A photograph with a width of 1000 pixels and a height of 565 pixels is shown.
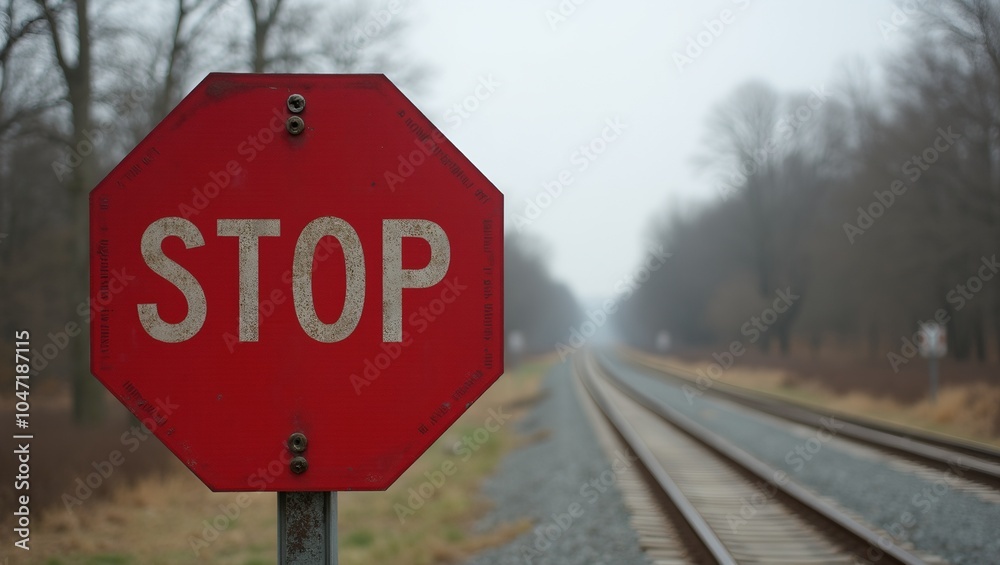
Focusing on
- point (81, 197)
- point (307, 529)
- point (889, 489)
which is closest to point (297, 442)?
point (307, 529)

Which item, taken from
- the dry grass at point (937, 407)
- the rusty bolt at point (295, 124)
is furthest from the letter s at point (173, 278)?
the dry grass at point (937, 407)

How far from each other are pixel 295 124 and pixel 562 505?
7703mm

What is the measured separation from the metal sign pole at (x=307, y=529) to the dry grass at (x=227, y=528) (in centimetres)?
530

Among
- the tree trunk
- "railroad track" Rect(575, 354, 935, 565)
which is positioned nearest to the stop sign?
"railroad track" Rect(575, 354, 935, 565)

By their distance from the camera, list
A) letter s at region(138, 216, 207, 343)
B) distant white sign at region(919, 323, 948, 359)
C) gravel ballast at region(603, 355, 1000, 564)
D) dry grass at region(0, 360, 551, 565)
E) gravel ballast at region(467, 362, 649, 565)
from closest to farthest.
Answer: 1. letter s at region(138, 216, 207, 343)
2. gravel ballast at region(603, 355, 1000, 564)
3. gravel ballast at region(467, 362, 649, 565)
4. dry grass at region(0, 360, 551, 565)
5. distant white sign at region(919, 323, 948, 359)

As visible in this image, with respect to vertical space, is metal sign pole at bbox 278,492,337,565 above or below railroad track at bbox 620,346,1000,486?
above

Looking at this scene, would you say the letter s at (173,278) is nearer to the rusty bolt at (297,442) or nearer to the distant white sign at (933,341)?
the rusty bolt at (297,442)

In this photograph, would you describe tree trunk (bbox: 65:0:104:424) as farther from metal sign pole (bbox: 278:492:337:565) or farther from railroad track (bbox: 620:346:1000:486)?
railroad track (bbox: 620:346:1000:486)

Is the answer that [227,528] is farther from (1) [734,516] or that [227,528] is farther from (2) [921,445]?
(2) [921,445]

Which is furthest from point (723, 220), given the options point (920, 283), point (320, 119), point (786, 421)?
point (320, 119)

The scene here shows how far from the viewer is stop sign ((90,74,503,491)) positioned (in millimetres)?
1535

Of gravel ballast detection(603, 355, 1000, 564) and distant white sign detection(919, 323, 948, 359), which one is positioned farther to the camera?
distant white sign detection(919, 323, 948, 359)

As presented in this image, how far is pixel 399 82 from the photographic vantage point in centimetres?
1433

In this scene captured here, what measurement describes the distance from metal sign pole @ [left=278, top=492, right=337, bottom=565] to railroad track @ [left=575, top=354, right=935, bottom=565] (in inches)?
183
